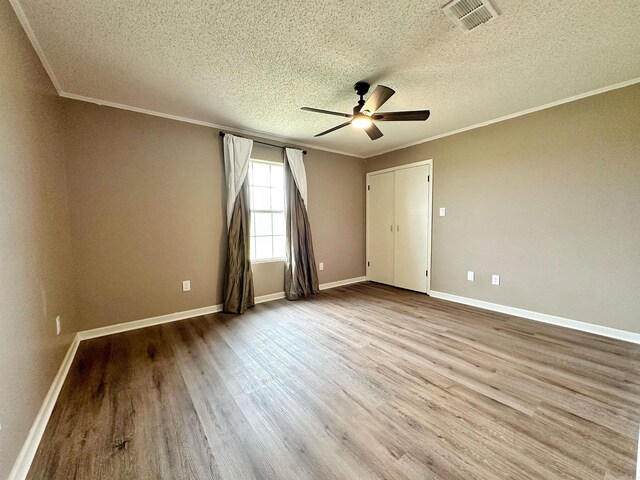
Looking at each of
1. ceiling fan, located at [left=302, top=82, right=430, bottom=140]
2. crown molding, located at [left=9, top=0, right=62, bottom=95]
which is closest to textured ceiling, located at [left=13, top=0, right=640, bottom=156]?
crown molding, located at [left=9, top=0, right=62, bottom=95]

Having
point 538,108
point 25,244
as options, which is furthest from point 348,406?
point 538,108

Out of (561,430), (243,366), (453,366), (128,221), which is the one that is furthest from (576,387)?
(128,221)

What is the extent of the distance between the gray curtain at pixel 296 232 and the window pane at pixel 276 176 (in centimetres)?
11

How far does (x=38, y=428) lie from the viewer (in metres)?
1.36

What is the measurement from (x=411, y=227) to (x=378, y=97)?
8.26 ft

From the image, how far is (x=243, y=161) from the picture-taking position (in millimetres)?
3355

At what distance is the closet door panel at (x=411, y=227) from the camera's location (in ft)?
13.1

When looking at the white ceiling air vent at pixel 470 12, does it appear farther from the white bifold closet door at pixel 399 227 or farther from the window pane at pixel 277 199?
the window pane at pixel 277 199

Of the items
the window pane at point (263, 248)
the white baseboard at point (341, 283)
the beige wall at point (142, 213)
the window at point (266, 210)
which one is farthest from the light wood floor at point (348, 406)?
the white baseboard at point (341, 283)

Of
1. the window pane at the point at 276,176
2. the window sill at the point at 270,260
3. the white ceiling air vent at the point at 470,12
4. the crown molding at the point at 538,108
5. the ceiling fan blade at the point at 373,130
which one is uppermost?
the white ceiling air vent at the point at 470,12

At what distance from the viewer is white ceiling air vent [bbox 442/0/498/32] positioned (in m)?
1.46

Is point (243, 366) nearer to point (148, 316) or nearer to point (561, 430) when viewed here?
point (148, 316)

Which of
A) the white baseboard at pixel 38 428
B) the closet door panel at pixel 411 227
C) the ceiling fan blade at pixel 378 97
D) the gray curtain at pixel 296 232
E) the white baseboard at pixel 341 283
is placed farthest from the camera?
the white baseboard at pixel 341 283

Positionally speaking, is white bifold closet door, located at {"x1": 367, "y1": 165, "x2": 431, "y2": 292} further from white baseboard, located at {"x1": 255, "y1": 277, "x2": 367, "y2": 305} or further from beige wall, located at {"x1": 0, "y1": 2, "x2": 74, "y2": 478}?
beige wall, located at {"x1": 0, "y1": 2, "x2": 74, "y2": 478}
